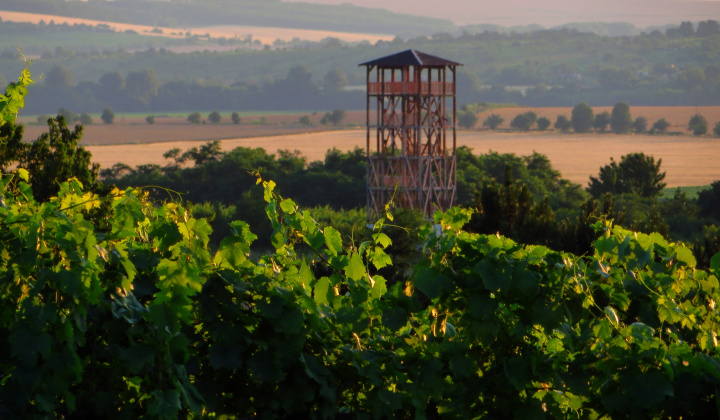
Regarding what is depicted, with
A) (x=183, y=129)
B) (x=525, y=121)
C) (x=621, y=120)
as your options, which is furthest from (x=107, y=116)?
(x=621, y=120)

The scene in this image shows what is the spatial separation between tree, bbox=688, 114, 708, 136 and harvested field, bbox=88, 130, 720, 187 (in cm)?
277

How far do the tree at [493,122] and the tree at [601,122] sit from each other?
1710cm

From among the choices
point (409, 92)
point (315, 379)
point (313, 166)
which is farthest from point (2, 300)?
point (313, 166)

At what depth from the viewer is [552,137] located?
→ 152m

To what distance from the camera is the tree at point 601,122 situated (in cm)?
16106

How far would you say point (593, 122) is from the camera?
162m

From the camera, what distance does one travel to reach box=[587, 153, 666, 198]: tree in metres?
66.9

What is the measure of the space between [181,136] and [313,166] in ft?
240

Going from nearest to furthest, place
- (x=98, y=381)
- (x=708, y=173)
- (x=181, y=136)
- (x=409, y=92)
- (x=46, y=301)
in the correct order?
(x=46, y=301) → (x=98, y=381) → (x=409, y=92) → (x=708, y=173) → (x=181, y=136)

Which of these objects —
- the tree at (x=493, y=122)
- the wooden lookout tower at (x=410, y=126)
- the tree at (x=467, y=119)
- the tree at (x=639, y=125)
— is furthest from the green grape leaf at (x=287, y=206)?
the tree at (x=467, y=119)

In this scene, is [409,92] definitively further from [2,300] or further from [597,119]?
[597,119]

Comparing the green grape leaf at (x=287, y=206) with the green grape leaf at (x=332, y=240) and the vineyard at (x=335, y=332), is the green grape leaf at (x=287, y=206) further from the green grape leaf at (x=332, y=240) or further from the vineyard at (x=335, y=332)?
the vineyard at (x=335, y=332)

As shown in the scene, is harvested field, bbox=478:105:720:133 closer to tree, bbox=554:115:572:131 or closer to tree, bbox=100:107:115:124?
tree, bbox=554:115:572:131

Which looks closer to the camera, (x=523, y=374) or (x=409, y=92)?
(x=523, y=374)
